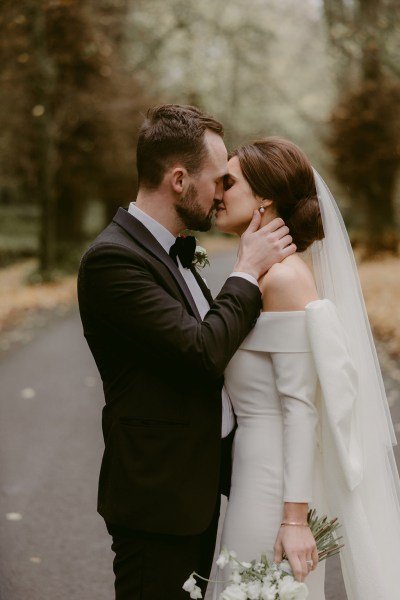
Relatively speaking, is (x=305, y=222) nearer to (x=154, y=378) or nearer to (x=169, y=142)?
(x=169, y=142)

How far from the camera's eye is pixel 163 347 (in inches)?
99.0

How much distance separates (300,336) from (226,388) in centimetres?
36

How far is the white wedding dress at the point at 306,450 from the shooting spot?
2688mm

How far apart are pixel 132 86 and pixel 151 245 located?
1984 cm

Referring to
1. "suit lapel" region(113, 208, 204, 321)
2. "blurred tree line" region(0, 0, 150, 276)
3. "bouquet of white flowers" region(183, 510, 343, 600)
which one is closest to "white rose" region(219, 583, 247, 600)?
"bouquet of white flowers" region(183, 510, 343, 600)

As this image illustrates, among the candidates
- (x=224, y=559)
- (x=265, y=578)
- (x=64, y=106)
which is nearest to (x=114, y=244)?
(x=224, y=559)

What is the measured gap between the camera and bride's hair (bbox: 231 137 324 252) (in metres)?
2.86

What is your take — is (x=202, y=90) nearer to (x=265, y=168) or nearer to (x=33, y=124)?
(x=33, y=124)

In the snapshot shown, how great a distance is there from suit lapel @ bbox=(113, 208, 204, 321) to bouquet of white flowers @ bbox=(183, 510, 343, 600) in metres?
0.82

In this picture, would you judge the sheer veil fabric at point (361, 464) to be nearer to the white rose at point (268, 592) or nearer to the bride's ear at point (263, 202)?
the bride's ear at point (263, 202)

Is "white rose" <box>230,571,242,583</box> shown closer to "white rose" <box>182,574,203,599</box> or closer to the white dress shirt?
"white rose" <box>182,574,203,599</box>

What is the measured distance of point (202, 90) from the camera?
2998 centimetres

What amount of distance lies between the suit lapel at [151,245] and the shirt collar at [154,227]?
0.12 feet

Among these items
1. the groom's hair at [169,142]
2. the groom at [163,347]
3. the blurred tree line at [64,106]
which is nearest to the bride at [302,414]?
the groom at [163,347]
